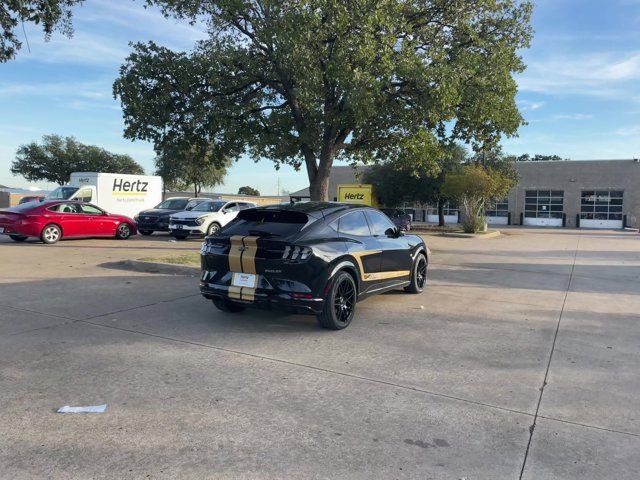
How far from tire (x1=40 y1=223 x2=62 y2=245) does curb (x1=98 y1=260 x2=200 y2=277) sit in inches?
211

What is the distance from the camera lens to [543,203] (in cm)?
5106

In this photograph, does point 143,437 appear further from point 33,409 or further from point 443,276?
point 443,276

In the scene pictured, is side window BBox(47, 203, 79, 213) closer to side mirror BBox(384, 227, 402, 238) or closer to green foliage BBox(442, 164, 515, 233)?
side mirror BBox(384, 227, 402, 238)

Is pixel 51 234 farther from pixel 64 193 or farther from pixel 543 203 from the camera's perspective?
pixel 543 203

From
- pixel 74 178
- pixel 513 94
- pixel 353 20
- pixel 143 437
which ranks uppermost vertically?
pixel 353 20

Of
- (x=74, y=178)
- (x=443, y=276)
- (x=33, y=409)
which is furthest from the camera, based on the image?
(x=74, y=178)

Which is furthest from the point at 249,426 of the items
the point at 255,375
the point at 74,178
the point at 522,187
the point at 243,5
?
the point at 522,187

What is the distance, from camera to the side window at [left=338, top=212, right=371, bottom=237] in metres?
7.09

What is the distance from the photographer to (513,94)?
14922 millimetres

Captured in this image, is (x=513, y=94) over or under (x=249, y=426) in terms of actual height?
over

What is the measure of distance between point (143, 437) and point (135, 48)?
1393 centimetres

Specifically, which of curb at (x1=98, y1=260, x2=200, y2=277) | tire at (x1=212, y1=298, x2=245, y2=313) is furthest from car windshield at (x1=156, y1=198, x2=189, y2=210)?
tire at (x1=212, y1=298, x2=245, y2=313)

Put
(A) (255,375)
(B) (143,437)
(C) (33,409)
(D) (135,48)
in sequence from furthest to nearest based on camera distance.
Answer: (D) (135,48) → (A) (255,375) → (C) (33,409) → (B) (143,437)

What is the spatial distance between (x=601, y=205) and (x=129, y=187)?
4373 centimetres
